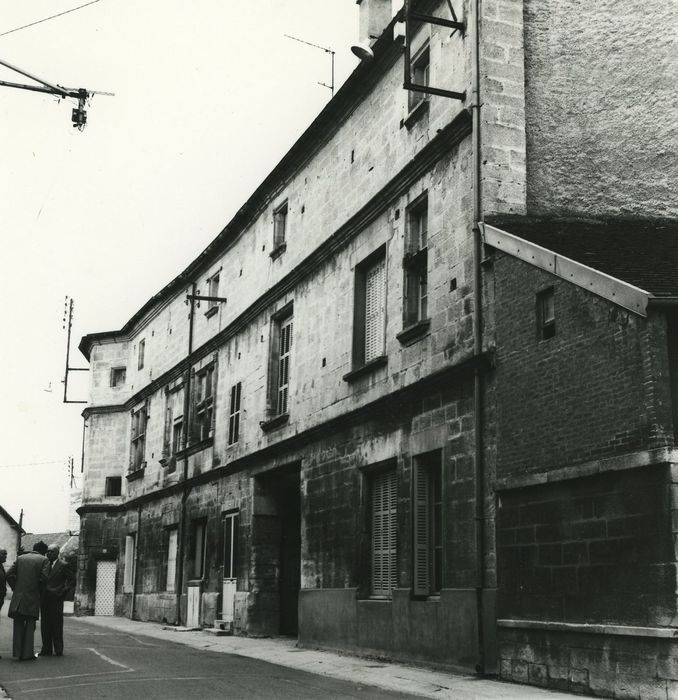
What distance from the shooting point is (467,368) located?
42.4 feet

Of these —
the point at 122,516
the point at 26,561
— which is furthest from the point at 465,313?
the point at 122,516

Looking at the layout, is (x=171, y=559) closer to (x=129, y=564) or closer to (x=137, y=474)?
(x=137, y=474)

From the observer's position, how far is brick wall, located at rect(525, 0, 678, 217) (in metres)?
14.0

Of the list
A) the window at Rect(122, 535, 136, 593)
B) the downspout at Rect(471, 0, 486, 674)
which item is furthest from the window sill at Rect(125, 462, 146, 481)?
the downspout at Rect(471, 0, 486, 674)

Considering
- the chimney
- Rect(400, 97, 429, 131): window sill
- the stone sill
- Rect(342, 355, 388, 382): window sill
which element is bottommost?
the stone sill

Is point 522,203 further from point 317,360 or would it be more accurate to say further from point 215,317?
point 215,317

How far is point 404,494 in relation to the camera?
1449cm

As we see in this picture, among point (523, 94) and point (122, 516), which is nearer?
point (523, 94)

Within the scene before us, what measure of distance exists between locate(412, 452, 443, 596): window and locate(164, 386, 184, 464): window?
14582 mm

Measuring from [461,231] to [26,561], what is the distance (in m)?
7.81

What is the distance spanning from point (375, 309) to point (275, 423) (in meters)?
4.66

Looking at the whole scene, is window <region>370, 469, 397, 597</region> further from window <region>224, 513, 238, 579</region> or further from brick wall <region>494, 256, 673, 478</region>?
window <region>224, 513, 238, 579</region>

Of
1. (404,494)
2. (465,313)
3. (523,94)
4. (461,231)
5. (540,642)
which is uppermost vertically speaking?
(523,94)

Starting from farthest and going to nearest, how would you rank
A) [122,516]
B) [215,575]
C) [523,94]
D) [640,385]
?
[122,516], [215,575], [523,94], [640,385]
